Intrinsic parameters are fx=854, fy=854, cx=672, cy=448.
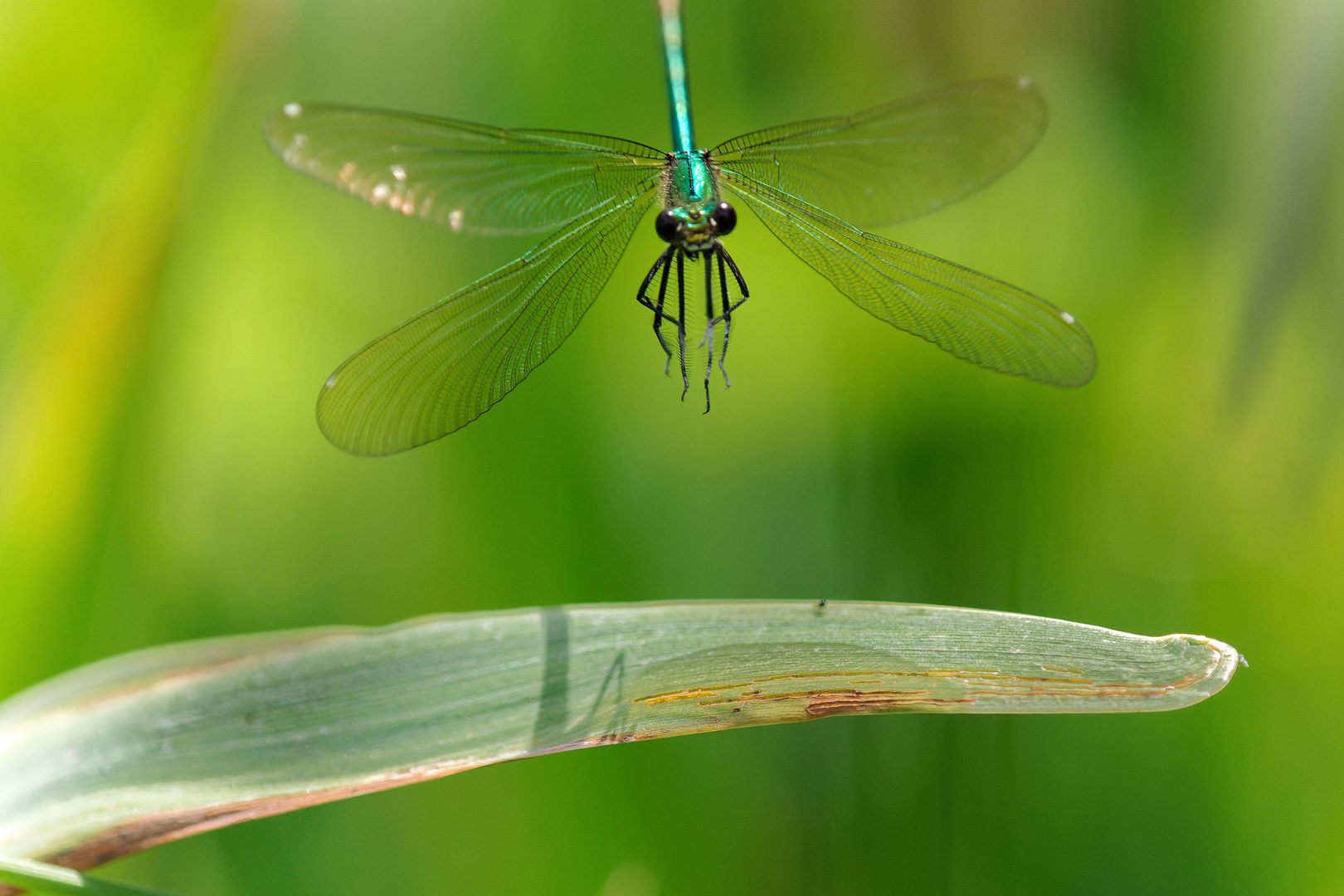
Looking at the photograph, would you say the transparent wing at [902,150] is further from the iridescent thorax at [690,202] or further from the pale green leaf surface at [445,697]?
the pale green leaf surface at [445,697]

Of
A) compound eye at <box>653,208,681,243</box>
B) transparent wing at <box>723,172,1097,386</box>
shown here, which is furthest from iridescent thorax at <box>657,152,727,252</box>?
transparent wing at <box>723,172,1097,386</box>

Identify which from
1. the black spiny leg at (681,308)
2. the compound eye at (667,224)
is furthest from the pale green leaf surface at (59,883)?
the compound eye at (667,224)

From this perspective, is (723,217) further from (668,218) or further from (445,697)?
(445,697)

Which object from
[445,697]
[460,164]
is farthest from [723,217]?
[445,697]

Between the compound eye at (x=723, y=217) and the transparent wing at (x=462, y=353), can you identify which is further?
the compound eye at (x=723, y=217)

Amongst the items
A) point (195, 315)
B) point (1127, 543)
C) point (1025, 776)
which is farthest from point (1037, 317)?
point (195, 315)
